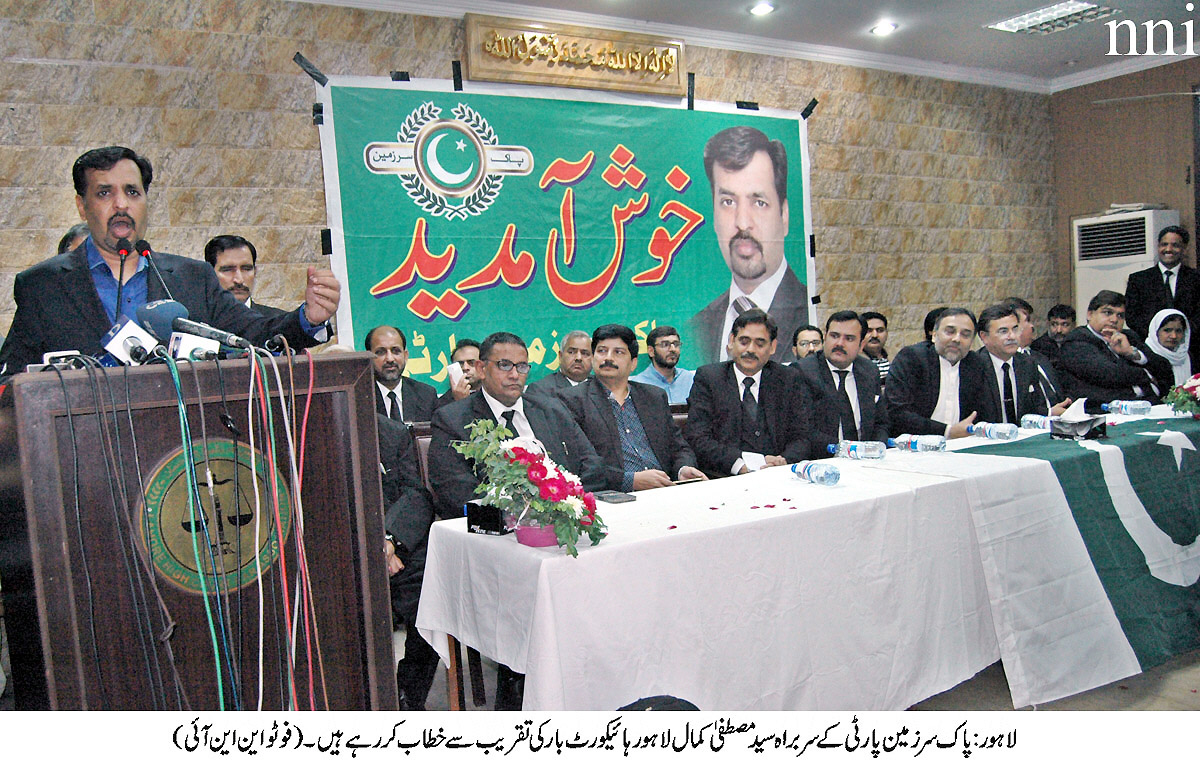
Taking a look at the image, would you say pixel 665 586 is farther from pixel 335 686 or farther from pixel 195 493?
pixel 195 493

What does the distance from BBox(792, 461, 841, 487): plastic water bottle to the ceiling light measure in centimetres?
489

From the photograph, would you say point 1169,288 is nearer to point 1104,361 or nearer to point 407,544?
point 1104,361

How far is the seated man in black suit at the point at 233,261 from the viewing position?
4158 mm

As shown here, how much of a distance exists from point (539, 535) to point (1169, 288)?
21.6 ft

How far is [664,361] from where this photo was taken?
5309 millimetres

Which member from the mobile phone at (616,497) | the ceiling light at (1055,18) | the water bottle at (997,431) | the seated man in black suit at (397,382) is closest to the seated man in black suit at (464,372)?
the seated man in black suit at (397,382)

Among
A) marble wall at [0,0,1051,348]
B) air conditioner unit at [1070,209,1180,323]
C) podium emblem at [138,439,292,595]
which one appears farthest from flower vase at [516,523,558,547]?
air conditioner unit at [1070,209,1180,323]

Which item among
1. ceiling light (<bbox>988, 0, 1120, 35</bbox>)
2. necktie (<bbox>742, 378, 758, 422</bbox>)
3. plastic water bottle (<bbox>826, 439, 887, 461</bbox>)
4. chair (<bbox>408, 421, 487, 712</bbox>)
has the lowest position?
chair (<bbox>408, 421, 487, 712</bbox>)

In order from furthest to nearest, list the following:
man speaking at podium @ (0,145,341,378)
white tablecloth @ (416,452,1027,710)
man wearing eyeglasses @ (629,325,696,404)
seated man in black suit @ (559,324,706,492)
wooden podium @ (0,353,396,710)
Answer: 1. man wearing eyeglasses @ (629,325,696,404)
2. seated man in black suit @ (559,324,706,492)
3. white tablecloth @ (416,452,1027,710)
4. man speaking at podium @ (0,145,341,378)
5. wooden podium @ (0,353,396,710)

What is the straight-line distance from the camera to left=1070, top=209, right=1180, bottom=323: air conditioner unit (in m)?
7.05

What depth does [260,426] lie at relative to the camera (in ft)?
4.16

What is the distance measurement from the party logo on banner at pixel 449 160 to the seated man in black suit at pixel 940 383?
2.51 metres

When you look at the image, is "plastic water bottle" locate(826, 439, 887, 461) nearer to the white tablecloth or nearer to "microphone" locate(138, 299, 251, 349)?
the white tablecloth

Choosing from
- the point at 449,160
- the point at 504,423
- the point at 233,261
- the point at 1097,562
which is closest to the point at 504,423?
the point at 504,423
